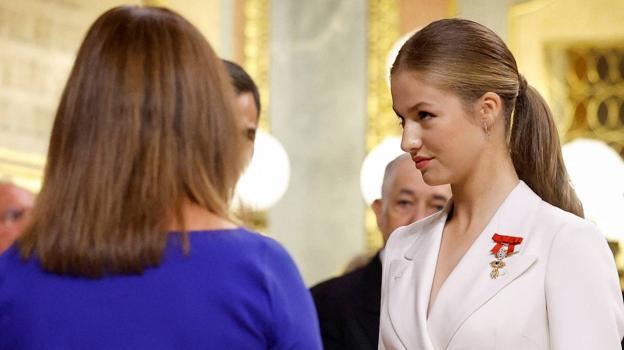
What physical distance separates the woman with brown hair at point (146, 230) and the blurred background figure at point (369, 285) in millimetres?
1953

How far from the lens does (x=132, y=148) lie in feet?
6.66

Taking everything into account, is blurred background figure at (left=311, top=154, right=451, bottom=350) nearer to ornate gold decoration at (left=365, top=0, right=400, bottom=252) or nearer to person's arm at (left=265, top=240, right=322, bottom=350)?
person's arm at (left=265, top=240, right=322, bottom=350)

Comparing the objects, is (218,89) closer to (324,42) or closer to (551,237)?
(551,237)

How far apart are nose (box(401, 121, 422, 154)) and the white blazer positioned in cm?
23

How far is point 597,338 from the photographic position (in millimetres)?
2617

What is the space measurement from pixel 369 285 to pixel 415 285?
127 cm

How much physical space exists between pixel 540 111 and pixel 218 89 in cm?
110

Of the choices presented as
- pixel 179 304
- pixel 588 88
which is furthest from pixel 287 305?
pixel 588 88

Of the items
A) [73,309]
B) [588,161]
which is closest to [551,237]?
[73,309]

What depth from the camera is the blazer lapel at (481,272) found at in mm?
2719

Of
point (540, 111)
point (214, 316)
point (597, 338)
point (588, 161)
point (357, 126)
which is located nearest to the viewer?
point (214, 316)

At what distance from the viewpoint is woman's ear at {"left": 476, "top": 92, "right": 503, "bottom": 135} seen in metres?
2.86

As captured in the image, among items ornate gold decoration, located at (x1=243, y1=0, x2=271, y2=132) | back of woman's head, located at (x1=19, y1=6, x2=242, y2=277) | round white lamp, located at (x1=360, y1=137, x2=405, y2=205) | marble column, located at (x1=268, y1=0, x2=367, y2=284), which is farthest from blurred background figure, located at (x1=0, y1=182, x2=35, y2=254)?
marble column, located at (x1=268, y1=0, x2=367, y2=284)

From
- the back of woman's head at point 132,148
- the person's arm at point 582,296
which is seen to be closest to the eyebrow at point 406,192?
the person's arm at point 582,296
